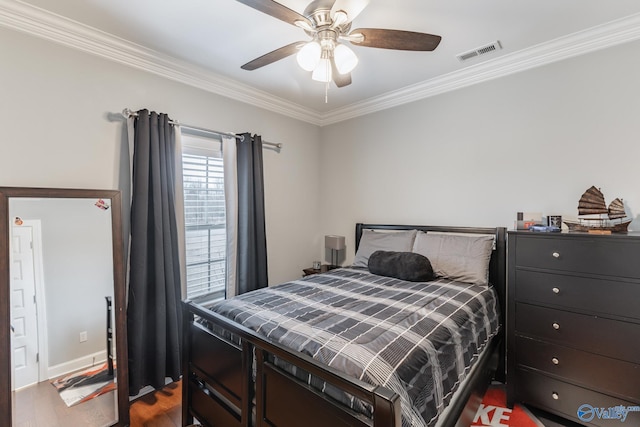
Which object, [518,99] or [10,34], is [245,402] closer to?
[10,34]

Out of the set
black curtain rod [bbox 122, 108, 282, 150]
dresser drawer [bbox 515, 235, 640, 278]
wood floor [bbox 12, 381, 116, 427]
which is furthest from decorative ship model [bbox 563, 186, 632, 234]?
wood floor [bbox 12, 381, 116, 427]

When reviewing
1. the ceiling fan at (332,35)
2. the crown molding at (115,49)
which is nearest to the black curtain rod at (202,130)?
the crown molding at (115,49)

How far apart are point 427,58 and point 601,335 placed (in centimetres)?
230

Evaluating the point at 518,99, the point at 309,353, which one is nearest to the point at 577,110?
the point at 518,99

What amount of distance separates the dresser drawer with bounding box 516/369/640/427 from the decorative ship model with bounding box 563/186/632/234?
1.02 metres

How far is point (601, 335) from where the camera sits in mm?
1802

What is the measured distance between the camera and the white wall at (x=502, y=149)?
2.13 m

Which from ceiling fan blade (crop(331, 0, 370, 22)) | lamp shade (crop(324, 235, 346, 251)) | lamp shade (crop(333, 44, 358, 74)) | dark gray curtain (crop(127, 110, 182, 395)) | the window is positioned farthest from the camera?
lamp shade (crop(324, 235, 346, 251))

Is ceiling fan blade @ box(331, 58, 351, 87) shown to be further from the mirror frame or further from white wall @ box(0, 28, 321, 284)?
the mirror frame

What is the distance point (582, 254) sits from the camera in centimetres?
186

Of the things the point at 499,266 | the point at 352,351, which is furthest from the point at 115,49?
the point at 499,266

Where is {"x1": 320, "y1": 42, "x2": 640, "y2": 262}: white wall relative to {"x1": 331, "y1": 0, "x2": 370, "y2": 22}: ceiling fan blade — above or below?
below

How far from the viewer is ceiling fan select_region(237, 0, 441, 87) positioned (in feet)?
4.69

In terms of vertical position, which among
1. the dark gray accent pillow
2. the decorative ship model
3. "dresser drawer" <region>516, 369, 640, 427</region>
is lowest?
"dresser drawer" <region>516, 369, 640, 427</region>
